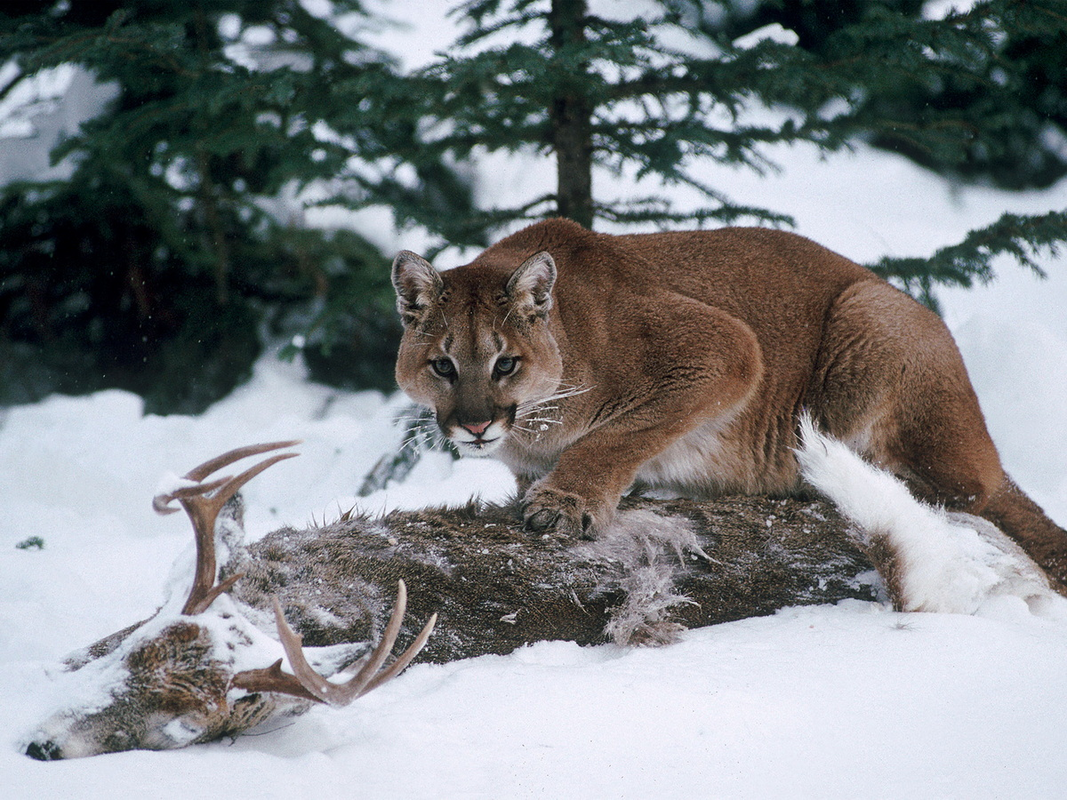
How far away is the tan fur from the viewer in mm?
3631

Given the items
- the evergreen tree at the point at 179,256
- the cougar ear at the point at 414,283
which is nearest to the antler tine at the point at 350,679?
the cougar ear at the point at 414,283

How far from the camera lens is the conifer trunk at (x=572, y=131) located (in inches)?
205

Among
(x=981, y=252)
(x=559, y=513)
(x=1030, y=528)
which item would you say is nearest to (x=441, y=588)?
(x=559, y=513)

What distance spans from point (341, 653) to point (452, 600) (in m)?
0.55

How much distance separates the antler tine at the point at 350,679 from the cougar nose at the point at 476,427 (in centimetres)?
118

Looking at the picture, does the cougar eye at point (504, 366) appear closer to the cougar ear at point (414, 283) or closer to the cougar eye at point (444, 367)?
the cougar eye at point (444, 367)

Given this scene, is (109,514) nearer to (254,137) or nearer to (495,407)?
(254,137)

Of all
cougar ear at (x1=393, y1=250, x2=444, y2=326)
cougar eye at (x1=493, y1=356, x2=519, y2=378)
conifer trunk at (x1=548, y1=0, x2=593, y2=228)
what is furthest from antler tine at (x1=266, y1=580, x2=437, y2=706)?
conifer trunk at (x1=548, y1=0, x2=593, y2=228)

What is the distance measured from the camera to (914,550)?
3.15 meters

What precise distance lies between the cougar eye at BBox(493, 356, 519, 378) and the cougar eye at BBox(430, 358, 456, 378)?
0.18 meters

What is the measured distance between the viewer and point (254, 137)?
549 cm

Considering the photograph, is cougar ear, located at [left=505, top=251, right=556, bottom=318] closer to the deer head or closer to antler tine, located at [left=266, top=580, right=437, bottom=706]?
the deer head

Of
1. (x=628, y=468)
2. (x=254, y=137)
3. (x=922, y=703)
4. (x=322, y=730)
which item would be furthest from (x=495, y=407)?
(x=254, y=137)

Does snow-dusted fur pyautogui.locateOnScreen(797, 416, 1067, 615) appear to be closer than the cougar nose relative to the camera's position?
Yes
